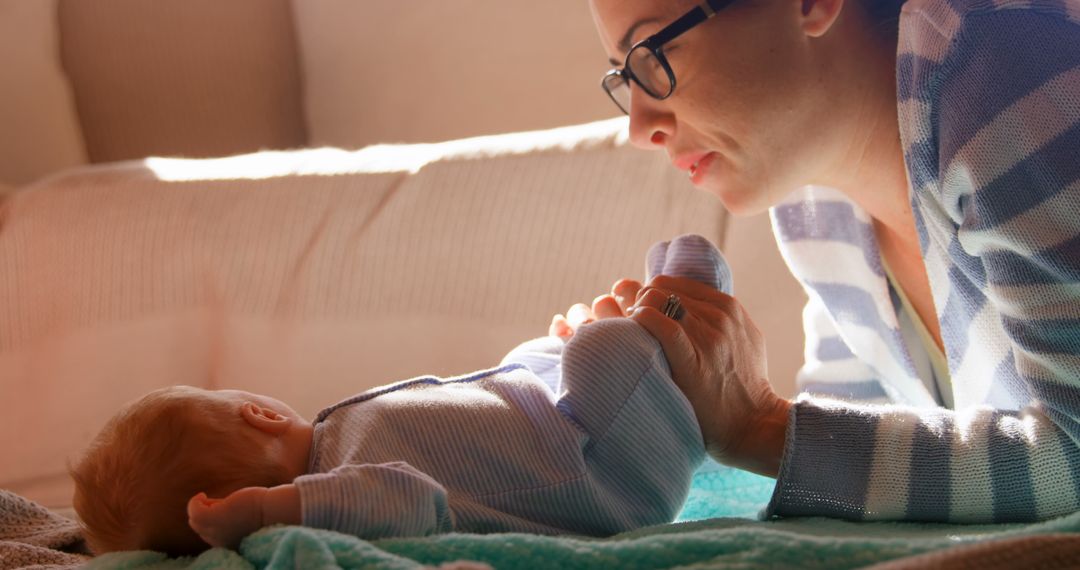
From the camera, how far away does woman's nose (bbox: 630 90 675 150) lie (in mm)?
1209

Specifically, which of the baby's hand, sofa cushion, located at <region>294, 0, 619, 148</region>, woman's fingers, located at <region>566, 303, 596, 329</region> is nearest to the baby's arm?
the baby's hand

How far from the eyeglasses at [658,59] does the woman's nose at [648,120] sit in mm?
20

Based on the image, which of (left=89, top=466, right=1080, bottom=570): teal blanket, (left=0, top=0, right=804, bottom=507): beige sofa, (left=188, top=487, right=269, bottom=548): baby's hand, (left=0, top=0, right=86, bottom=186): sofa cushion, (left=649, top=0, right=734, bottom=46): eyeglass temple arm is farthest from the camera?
(left=0, top=0, right=86, bottom=186): sofa cushion

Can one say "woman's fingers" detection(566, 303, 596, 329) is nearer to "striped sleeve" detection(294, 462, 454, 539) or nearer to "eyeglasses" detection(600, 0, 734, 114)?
"eyeglasses" detection(600, 0, 734, 114)

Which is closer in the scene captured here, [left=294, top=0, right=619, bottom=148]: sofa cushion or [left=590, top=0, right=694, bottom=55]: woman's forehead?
[left=590, top=0, right=694, bottom=55]: woman's forehead

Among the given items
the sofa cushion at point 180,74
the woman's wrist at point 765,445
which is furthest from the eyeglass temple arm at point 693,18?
the sofa cushion at point 180,74

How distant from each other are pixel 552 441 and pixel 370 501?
0.20 meters

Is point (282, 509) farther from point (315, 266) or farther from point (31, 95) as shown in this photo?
point (31, 95)

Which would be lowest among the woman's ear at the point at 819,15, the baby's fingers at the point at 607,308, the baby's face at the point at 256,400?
the baby's face at the point at 256,400

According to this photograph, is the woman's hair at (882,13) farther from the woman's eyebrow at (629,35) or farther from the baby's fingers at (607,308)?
the baby's fingers at (607,308)

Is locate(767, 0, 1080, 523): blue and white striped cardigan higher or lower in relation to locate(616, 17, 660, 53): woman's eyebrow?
lower

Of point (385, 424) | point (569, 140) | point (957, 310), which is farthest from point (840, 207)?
point (385, 424)

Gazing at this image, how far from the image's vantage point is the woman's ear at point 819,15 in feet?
3.69

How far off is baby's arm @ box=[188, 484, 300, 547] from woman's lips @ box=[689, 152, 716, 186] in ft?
2.07
